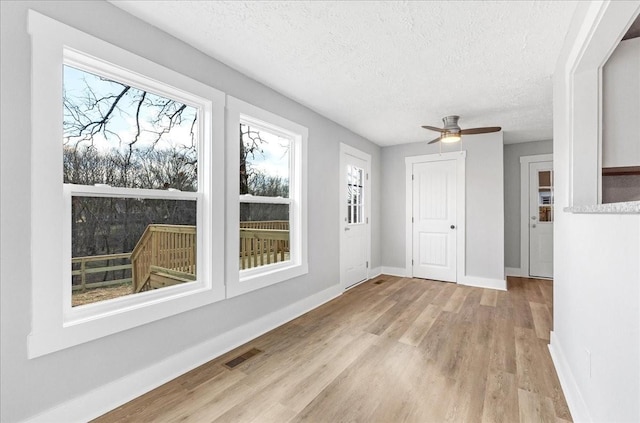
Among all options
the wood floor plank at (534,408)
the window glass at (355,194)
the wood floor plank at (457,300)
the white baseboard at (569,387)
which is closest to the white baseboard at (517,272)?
the wood floor plank at (457,300)

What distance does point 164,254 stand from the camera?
2199mm

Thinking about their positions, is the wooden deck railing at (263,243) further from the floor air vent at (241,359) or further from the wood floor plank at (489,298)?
the wood floor plank at (489,298)

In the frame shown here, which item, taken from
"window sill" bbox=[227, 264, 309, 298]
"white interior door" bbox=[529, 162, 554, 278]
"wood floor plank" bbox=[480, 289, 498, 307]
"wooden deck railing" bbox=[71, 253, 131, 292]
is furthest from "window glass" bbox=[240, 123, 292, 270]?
"white interior door" bbox=[529, 162, 554, 278]

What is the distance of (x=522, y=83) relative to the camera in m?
2.88

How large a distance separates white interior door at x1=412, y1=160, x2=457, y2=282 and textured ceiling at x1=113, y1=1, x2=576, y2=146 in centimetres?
159

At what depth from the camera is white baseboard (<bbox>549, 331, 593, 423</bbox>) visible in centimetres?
157

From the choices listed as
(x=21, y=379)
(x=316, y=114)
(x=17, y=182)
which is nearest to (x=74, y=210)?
(x=17, y=182)

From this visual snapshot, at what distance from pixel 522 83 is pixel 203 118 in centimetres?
308

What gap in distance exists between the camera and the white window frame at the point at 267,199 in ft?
8.39

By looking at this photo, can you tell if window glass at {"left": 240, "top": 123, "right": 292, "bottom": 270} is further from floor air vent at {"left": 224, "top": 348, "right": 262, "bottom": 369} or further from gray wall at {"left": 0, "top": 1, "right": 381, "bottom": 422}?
floor air vent at {"left": 224, "top": 348, "right": 262, "bottom": 369}

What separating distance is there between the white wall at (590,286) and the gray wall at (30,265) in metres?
2.44

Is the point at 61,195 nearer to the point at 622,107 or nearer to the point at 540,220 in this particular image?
the point at 622,107

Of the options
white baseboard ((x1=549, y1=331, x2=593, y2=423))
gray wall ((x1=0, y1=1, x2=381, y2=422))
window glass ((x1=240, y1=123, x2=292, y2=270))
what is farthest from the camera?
window glass ((x1=240, y1=123, x2=292, y2=270))

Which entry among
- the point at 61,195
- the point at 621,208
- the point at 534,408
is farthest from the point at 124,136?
the point at 534,408
